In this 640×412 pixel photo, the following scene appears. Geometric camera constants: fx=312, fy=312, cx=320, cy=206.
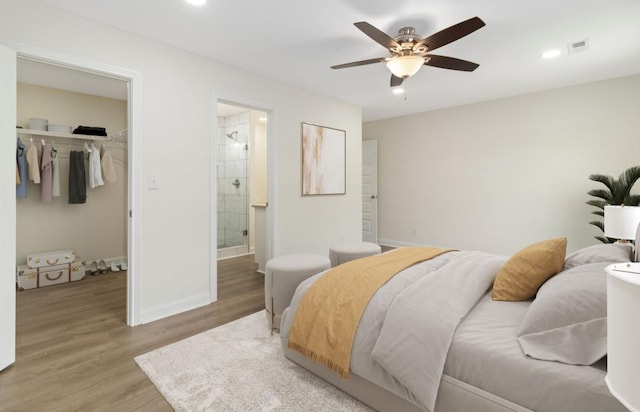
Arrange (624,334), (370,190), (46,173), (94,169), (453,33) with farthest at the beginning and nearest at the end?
(370,190)
(94,169)
(46,173)
(453,33)
(624,334)

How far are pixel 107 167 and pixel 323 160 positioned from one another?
299 centimetres

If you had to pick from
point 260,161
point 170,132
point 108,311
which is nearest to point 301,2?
point 170,132

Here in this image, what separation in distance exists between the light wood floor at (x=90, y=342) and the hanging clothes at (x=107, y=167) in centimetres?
139

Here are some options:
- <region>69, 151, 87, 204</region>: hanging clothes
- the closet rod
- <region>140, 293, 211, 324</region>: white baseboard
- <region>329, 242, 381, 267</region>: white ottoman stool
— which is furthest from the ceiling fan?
<region>69, 151, 87, 204</region>: hanging clothes

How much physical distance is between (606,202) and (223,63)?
460cm

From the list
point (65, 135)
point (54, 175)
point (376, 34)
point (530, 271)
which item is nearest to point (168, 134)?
point (376, 34)

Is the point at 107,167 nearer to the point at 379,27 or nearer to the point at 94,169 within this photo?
the point at 94,169

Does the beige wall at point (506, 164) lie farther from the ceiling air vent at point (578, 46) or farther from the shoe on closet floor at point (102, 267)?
the shoe on closet floor at point (102, 267)

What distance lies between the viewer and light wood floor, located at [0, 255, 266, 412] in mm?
1741

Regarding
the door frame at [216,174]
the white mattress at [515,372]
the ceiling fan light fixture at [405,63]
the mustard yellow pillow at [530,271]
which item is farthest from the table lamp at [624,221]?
the door frame at [216,174]

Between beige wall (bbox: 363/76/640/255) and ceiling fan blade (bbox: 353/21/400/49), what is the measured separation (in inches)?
124

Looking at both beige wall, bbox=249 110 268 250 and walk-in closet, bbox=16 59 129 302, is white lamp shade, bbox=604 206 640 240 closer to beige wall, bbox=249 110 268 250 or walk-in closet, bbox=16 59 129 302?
beige wall, bbox=249 110 268 250

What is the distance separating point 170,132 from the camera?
2.89m

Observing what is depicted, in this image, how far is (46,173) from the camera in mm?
3809
